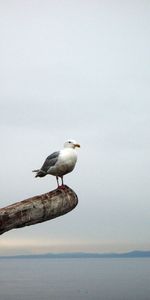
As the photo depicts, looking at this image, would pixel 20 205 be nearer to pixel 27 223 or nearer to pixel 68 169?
pixel 27 223

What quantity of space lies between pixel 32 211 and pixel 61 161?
4.86m

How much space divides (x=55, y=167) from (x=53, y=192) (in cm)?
374

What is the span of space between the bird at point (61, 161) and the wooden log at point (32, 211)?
12.4 feet

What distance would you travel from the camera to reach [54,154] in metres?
20.8

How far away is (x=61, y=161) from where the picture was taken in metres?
20.3

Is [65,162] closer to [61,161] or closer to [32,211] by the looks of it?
[61,161]

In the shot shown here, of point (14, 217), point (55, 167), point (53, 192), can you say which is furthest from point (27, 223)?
point (55, 167)

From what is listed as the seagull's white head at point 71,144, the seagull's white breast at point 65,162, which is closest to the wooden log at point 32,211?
the seagull's white breast at point 65,162

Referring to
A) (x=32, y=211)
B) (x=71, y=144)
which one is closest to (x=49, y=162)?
(x=71, y=144)

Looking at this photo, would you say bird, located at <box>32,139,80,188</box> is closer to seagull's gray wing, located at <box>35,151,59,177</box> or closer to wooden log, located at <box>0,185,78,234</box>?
seagull's gray wing, located at <box>35,151,59,177</box>

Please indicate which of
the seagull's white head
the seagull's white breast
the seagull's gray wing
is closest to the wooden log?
the seagull's white breast

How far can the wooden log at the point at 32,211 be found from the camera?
50.8ft

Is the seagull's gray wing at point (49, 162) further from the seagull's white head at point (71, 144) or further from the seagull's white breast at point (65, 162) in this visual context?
the seagull's white head at point (71, 144)

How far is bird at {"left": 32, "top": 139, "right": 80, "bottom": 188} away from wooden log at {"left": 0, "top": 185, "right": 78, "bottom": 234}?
3772 millimetres
